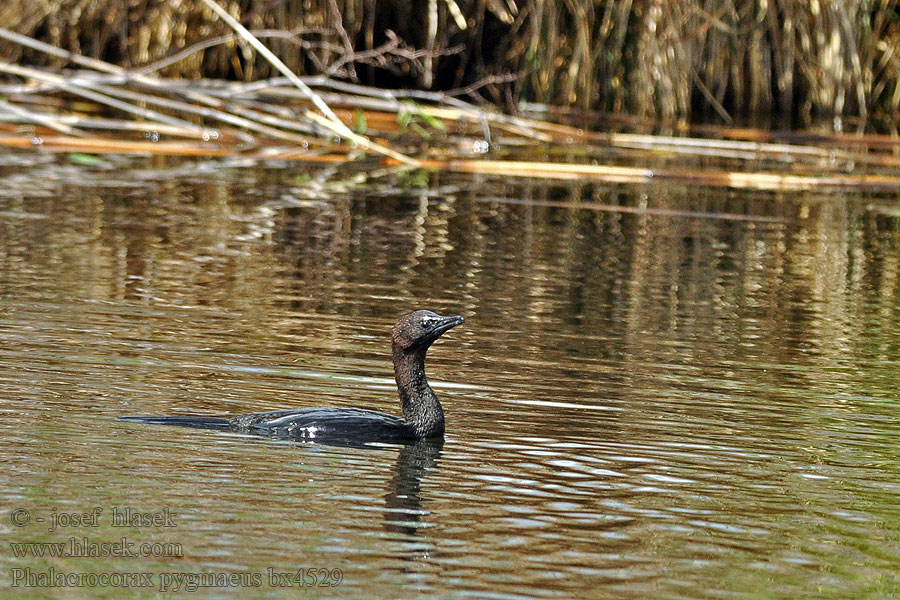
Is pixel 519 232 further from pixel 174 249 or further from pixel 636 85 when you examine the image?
pixel 636 85

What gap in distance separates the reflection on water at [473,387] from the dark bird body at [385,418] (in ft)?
0.30

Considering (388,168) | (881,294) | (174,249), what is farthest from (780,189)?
(174,249)

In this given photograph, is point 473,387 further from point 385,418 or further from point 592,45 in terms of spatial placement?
point 592,45

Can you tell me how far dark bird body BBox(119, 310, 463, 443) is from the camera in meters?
5.09

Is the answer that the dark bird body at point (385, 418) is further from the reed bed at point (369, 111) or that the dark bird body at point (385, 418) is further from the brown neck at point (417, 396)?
the reed bed at point (369, 111)

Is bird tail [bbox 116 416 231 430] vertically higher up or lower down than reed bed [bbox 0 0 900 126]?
lower down

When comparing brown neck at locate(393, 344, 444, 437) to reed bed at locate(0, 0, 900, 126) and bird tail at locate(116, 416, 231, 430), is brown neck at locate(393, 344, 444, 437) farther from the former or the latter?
reed bed at locate(0, 0, 900, 126)

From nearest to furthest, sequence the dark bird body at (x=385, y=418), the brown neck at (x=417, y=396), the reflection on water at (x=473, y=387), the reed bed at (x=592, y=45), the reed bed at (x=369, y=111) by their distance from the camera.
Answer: the reflection on water at (x=473, y=387) → the dark bird body at (x=385, y=418) → the brown neck at (x=417, y=396) → the reed bed at (x=369, y=111) → the reed bed at (x=592, y=45)

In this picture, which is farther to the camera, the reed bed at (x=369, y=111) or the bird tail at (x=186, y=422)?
the reed bed at (x=369, y=111)

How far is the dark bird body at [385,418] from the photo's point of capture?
509cm

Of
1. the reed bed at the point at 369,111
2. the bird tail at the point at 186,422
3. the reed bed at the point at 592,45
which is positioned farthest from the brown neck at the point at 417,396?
the reed bed at the point at 592,45

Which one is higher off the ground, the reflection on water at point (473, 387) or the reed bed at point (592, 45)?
the reed bed at point (592, 45)

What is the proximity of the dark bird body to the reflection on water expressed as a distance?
0.30 feet

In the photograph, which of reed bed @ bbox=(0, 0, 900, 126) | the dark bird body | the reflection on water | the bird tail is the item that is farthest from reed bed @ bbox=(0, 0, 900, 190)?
the bird tail
